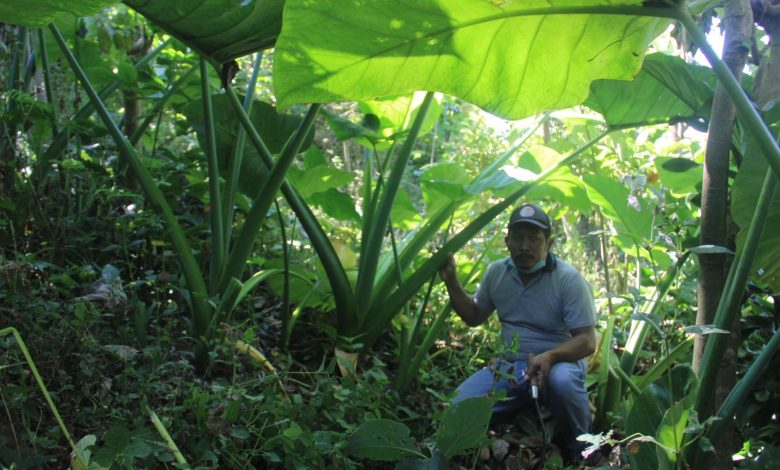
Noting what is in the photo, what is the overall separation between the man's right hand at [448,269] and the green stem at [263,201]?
2.46 ft

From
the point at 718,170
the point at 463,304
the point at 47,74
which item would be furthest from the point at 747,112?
the point at 47,74

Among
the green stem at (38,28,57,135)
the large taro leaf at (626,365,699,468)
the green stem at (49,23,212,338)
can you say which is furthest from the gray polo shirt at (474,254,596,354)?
the green stem at (38,28,57,135)

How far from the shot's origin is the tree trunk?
1515 mm

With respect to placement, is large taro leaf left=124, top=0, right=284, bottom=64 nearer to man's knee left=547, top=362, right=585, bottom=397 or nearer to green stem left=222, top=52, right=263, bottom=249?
green stem left=222, top=52, right=263, bottom=249

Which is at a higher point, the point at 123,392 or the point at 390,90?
the point at 390,90

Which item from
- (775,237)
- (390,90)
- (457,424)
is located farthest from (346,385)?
(775,237)

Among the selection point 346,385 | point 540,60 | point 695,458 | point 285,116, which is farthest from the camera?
point 285,116

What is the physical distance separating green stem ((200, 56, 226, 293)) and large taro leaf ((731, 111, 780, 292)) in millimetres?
1522

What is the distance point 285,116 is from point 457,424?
1.42 meters

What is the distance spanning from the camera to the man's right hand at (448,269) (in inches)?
103

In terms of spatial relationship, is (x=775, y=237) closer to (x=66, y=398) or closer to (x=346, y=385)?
(x=346, y=385)

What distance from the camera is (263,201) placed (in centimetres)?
216

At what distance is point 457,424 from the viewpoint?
62.7 inches

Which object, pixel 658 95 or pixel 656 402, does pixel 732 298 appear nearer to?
pixel 656 402
